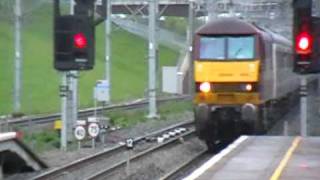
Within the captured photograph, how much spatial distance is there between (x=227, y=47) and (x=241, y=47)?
0.40 meters

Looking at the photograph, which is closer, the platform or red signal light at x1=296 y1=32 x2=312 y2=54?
the platform

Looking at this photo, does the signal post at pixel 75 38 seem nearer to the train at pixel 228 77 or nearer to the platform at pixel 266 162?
the platform at pixel 266 162

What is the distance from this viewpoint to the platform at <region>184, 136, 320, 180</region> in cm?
1467

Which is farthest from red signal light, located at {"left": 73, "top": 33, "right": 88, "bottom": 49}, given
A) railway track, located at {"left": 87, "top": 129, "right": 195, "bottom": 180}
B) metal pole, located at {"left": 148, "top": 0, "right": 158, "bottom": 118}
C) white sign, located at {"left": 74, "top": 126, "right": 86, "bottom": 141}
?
metal pole, located at {"left": 148, "top": 0, "right": 158, "bottom": 118}

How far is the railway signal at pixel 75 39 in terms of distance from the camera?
554 inches

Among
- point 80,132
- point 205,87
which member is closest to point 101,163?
point 80,132

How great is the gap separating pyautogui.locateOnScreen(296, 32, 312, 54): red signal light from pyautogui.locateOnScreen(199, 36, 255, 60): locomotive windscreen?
929 centimetres

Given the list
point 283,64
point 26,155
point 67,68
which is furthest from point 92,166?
point 283,64

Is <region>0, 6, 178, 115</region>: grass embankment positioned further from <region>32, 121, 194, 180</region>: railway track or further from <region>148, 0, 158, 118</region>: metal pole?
<region>32, 121, 194, 180</region>: railway track

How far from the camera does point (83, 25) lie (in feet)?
46.3

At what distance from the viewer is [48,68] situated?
2566 inches

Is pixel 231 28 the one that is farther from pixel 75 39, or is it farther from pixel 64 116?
pixel 75 39

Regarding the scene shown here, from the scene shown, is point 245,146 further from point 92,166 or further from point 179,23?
point 179,23

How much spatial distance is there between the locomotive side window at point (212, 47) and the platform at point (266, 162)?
16.1 ft
